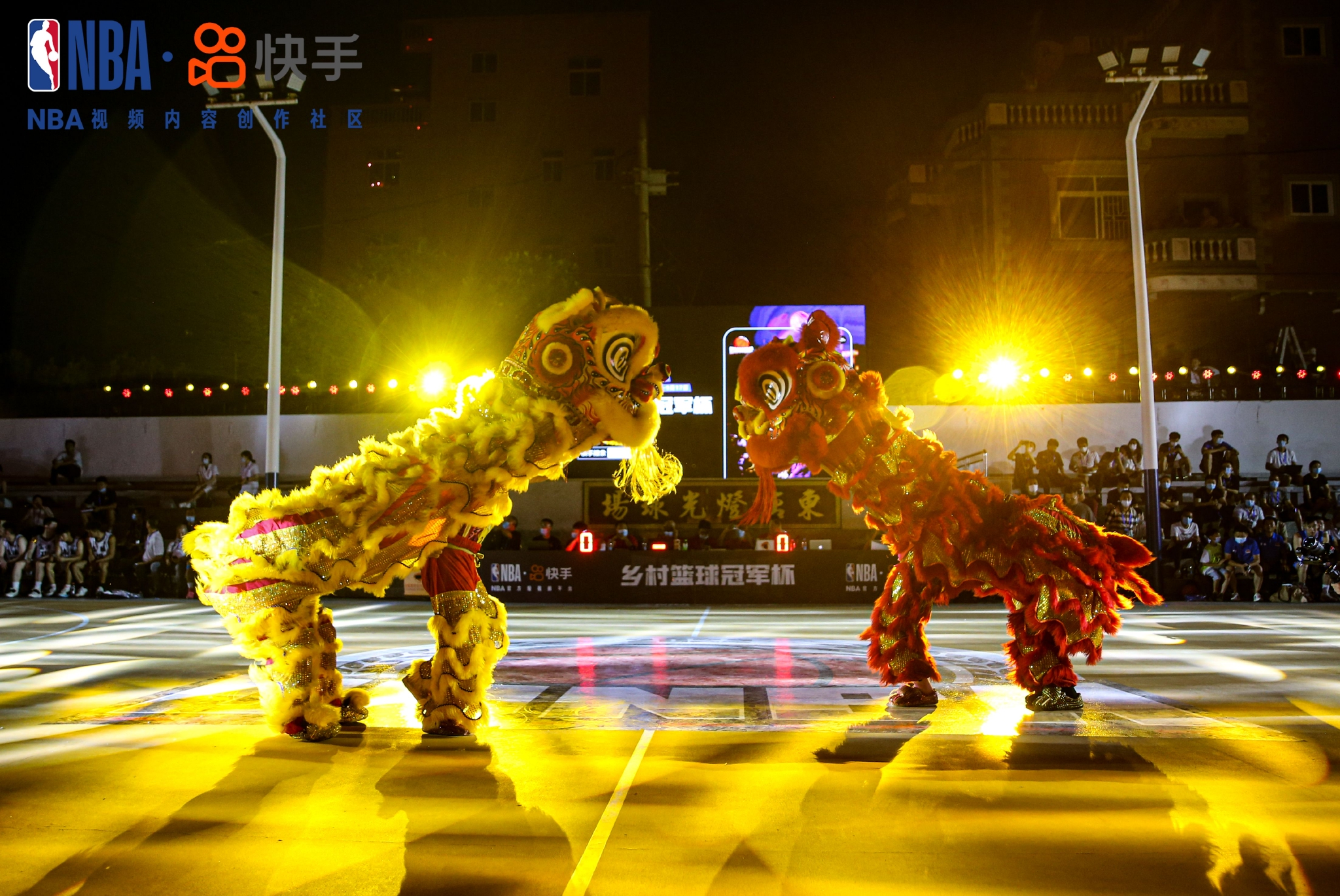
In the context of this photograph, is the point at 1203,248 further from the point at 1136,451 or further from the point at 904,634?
the point at 904,634

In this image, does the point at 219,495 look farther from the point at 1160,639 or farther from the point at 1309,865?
the point at 1309,865

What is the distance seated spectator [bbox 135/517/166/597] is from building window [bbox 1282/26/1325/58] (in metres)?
23.6

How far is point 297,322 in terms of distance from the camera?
1948 centimetres

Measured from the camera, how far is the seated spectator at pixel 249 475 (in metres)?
15.5

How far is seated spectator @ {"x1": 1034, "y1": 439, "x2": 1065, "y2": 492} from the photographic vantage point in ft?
47.3

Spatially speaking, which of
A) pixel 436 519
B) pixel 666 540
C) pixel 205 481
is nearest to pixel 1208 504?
pixel 666 540

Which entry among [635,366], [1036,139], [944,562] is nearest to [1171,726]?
[944,562]

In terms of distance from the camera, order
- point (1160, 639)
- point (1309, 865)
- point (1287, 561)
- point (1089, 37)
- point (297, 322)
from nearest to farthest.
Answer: point (1309, 865), point (1160, 639), point (1287, 561), point (297, 322), point (1089, 37)

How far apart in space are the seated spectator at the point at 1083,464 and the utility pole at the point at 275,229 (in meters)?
11.6

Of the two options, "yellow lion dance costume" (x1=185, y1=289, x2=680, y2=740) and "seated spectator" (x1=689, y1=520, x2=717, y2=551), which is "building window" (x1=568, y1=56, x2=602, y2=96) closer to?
"seated spectator" (x1=689, y1=520, x2=717, y2=551)

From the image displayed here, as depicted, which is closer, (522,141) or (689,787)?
(689,787)

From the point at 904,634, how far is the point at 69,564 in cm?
1311

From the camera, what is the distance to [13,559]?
13953 millimetres

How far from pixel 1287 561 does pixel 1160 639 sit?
235 inches
